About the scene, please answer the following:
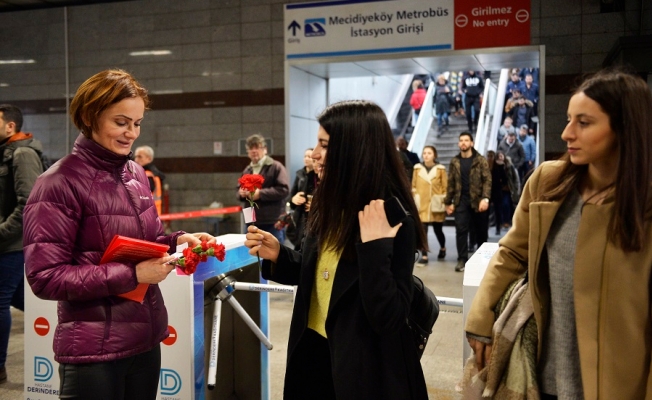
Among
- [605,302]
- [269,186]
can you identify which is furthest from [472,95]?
[605,302]

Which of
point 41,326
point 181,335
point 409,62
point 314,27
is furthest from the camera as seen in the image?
point 409,62

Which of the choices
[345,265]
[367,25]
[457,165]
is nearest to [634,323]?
[345,265]

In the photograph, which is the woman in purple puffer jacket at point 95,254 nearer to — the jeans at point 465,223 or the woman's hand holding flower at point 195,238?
the woman's hand holding flower at point 195,238

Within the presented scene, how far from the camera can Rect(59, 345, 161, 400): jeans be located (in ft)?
6.38

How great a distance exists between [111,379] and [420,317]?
0.99 m

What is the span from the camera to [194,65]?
33.3 ft

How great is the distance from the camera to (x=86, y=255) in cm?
197

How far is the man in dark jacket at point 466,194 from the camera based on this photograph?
802 centimetres

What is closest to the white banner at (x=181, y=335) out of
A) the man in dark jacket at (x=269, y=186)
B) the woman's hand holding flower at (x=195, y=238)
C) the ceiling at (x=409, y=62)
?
the woman's hand holding flower at (x=195, y=238)

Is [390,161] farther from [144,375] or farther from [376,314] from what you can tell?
[144,375]

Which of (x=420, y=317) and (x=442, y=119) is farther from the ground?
(x=442, y=119)

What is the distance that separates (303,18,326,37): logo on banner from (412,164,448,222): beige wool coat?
99.1 inches

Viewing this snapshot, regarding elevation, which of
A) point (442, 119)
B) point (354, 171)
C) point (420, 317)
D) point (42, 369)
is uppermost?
point (442, 119)

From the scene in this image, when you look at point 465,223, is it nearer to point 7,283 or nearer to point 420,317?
point 7,283
